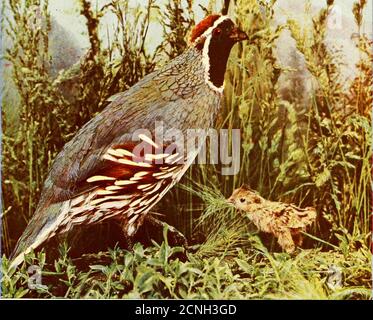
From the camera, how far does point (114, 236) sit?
7.37ft

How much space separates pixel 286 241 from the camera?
228 centimetres

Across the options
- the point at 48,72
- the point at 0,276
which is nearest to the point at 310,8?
the point at 48,72

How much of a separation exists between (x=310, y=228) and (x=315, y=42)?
0.62 m

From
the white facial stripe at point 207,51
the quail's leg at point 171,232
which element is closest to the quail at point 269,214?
the quail's leg at point 171,232

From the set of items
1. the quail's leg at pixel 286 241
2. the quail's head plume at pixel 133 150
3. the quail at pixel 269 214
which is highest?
the quail's head plume at pixel 133 150

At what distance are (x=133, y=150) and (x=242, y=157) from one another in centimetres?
37

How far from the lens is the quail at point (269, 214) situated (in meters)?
2.27

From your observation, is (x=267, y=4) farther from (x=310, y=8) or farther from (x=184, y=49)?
(x=184, y=49)

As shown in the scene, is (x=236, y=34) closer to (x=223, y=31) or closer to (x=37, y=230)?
(x=223, y=31)

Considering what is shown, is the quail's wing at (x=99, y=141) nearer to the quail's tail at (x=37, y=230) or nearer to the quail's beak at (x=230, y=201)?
the quail's tail at (x=37, y=230)

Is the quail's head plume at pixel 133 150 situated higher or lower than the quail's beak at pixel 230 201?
higher

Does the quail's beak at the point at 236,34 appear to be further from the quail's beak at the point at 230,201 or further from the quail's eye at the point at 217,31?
the quail's beak at the point at 230,201

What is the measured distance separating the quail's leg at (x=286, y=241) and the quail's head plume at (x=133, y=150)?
15.5 inches

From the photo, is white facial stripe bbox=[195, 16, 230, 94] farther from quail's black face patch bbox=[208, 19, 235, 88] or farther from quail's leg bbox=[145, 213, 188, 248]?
quail's leg bbox=[145, 213, 188, 248]
